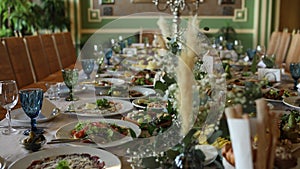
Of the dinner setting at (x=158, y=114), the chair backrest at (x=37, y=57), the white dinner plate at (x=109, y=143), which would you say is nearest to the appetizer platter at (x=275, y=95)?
the dinner setting at (x=158, y=114)

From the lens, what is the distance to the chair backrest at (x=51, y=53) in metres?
3.52

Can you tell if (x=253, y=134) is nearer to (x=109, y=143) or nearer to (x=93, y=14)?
(x=109, y=143)

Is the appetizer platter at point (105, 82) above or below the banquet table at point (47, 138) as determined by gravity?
above

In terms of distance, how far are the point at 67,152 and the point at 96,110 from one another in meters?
0.48

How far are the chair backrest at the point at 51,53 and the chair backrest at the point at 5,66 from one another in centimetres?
86

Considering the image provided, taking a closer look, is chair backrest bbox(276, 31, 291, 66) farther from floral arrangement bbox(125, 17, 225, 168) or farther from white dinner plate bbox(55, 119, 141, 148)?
floral arrangement bbox(125, 17, 225, 168)

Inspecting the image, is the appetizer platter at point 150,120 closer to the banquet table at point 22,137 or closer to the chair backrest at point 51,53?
the banquet table at point 22,137

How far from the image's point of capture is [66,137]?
1218mm

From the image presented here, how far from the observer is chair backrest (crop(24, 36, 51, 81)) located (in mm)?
3105

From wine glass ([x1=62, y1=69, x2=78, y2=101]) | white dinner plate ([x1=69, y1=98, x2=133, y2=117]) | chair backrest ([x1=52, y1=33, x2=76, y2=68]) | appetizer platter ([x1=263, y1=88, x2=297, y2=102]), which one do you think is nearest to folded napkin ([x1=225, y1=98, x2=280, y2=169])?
white dinner plate ([x1=69, y1=98, x2=133, y2=117])

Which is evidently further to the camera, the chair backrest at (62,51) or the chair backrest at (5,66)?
the chair backrest at (62,51)

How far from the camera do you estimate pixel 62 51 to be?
405 cm

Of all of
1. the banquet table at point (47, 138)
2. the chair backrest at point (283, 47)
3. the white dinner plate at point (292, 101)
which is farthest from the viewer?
the chair backrest at point (283, 47)

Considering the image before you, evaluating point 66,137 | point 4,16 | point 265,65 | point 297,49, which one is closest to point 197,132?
point 66,137
